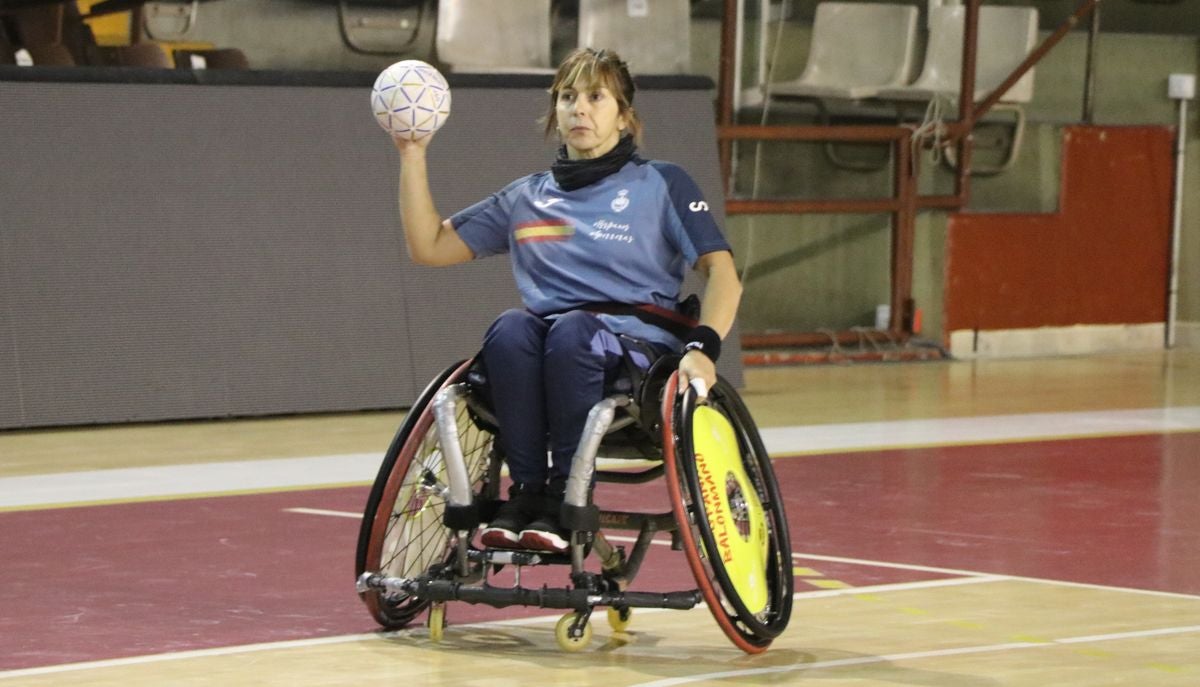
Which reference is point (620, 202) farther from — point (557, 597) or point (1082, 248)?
point (1082, 248)

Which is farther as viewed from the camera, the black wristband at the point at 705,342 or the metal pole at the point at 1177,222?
the metal pole at the point at 1177,222

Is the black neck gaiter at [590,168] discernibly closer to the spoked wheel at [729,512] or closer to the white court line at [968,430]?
the spoked wheel at [729,512]

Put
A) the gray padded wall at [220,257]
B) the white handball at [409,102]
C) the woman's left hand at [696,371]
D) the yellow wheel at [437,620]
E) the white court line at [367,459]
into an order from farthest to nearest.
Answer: the gray padded wall at [220,257]
the white court line at [367,459]
the yellow wheel at [437,620]
the white handball at [409,102]
the woman's left hand at [696,371]

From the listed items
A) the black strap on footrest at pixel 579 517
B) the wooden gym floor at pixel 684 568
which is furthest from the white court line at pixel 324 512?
the black strap on footrest at pixel 579 517

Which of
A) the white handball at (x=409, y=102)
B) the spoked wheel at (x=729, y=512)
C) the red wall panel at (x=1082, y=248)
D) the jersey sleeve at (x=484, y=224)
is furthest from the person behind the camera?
the red wall panel at (x=1082, y=248)

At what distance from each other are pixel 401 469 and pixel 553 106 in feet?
→ 2.69

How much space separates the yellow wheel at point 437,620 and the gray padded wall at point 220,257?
159 inches

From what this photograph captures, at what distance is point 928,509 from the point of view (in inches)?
236

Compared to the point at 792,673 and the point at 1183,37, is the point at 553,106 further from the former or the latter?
the point at 1183,37

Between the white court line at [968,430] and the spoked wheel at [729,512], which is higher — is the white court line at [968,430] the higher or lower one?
the lower one

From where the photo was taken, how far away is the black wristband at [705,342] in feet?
13.0

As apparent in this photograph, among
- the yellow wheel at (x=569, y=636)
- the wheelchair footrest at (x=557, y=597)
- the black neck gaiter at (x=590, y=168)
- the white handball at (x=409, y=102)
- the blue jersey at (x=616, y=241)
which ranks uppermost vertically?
the white handball at (x=409, y=102)

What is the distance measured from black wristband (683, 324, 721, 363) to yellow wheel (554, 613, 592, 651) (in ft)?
1.87

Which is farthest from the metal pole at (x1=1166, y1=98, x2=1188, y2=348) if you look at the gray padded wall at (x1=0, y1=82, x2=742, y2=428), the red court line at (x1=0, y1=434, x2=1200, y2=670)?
the red court line at (x1=0, y1=434, x2=1200, y2=670)
